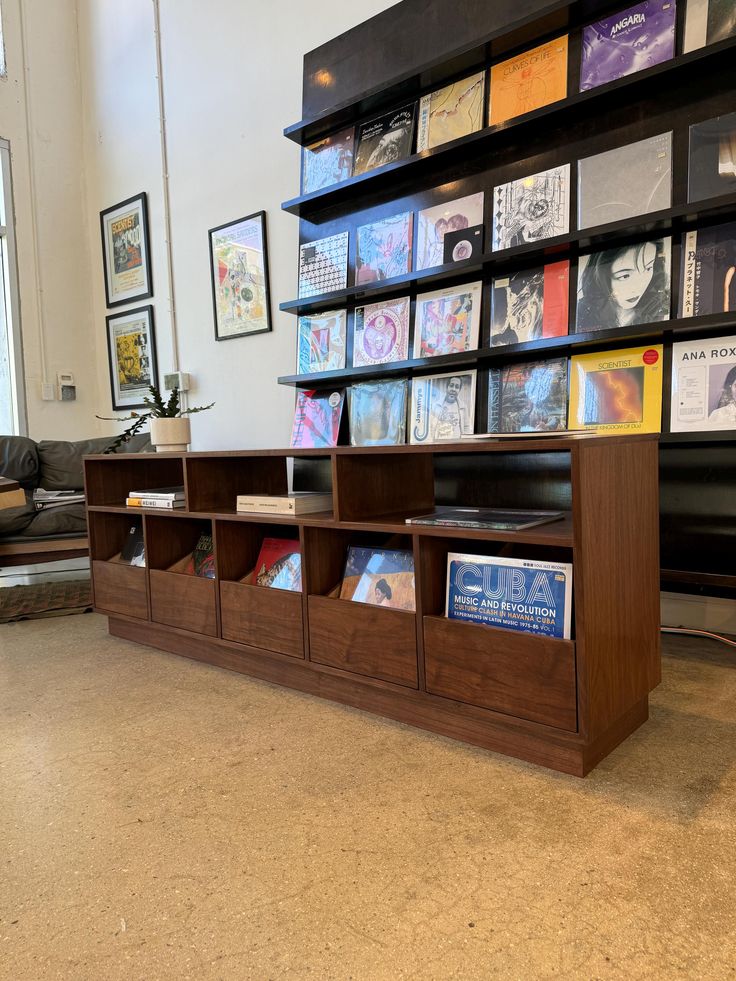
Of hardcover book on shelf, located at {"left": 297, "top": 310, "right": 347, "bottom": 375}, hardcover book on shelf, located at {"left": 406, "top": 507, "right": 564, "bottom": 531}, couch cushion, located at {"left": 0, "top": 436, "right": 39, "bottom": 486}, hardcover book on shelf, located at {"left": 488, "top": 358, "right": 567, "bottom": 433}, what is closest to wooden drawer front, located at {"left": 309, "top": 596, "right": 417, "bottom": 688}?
hardcover book on shelf, located at {"left": 406, "top": 507, "right": 564, "bottom": 531}

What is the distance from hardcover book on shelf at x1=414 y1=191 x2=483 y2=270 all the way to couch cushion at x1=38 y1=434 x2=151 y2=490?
2.07 metres

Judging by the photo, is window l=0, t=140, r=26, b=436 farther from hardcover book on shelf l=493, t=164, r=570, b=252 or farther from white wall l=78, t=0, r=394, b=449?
hardcover book on shelf l=493, t=164, r=570, b=252

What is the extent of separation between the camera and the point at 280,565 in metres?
2.02

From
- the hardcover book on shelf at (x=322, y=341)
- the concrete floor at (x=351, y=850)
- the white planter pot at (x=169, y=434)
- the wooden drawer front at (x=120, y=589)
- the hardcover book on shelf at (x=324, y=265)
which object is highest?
the hardcover book on shelf at (x=324, y=265)

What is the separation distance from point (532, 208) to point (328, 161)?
1028 millimetres

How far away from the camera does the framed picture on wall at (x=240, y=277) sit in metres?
3.44

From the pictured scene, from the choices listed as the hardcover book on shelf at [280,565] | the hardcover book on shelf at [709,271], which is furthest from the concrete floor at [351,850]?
the hardcover book on shelf at [709,271]

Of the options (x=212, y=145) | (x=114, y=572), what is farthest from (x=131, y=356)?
(x=114, y=572)

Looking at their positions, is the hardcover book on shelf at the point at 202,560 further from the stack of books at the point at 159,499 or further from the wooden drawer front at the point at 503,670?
the wooden drawer front at the point at 503,670

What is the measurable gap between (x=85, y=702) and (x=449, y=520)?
48.3 inches

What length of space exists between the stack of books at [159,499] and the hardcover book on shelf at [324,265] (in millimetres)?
1070

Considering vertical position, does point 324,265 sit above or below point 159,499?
above

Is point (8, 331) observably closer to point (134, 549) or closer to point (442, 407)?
point (134, 549)

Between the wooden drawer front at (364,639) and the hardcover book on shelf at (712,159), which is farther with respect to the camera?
the hardcover book on shelf at (712,159)
